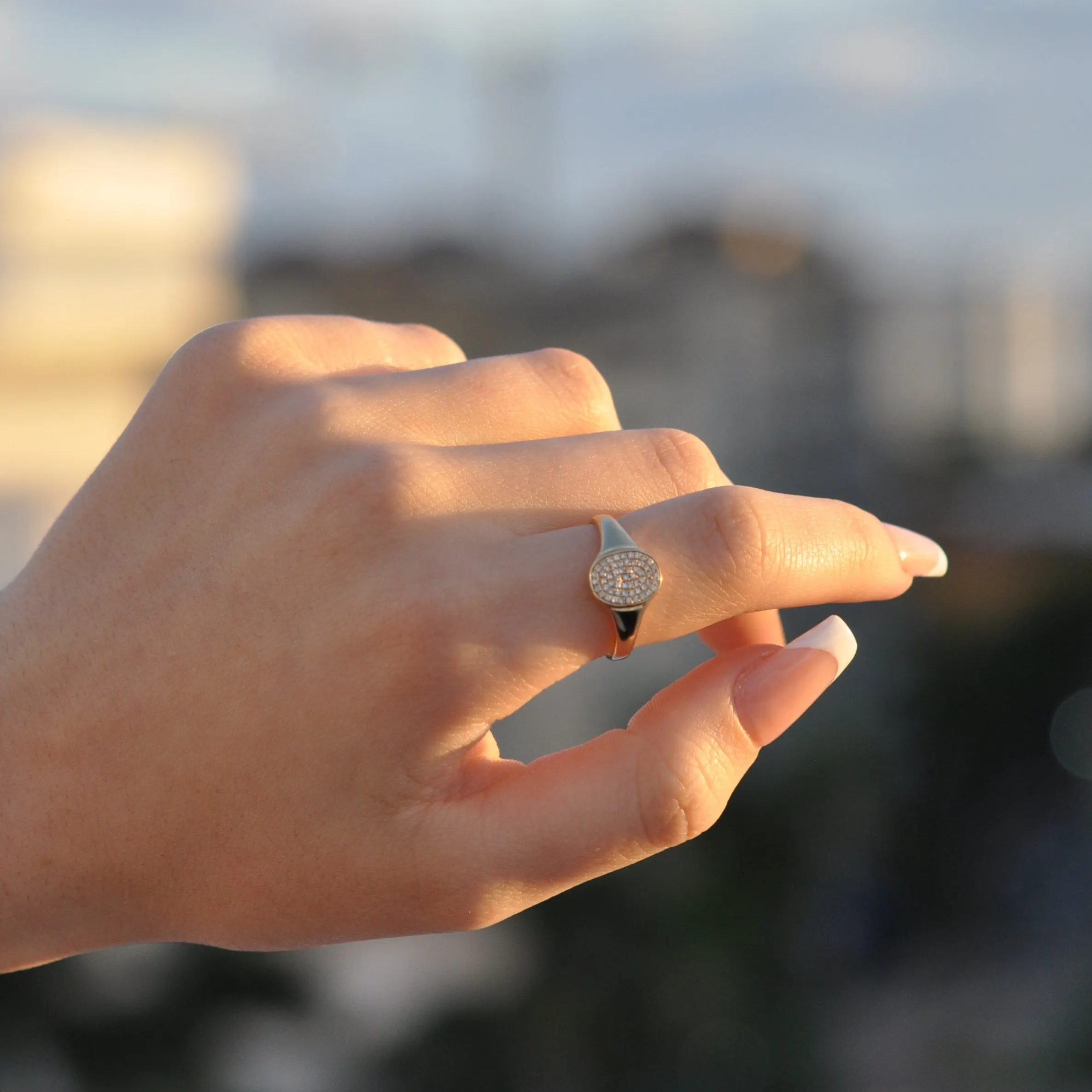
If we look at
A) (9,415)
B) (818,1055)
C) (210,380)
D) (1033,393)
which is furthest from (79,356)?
(1033,393)

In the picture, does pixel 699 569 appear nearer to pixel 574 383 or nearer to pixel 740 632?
pixel 740 632

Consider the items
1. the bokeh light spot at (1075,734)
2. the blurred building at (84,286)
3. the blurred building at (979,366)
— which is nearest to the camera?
the bokeh light spot at (1075,734)

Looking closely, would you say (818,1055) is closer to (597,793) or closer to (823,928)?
(823,928)

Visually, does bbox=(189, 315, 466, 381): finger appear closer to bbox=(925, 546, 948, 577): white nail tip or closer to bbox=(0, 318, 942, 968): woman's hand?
bbox=(0, 318, 942, 968): woman's hand

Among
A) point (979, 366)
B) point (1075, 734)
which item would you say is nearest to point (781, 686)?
point (1075, 734)

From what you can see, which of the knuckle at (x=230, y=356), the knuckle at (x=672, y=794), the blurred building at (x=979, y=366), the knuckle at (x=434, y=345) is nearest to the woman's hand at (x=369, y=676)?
the knuckle at (x=672, y=794)

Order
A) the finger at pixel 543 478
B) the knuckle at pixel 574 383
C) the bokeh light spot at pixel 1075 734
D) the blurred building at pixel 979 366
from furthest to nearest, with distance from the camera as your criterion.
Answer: the blurred building at pixel 979 366
the bokeh light spot at pixel 1075 734
the knuckle at pixel 574 383
the finger at pixel 543 478

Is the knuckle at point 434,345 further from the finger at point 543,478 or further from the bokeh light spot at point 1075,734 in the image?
the bokeh light spot at point 1075,734
